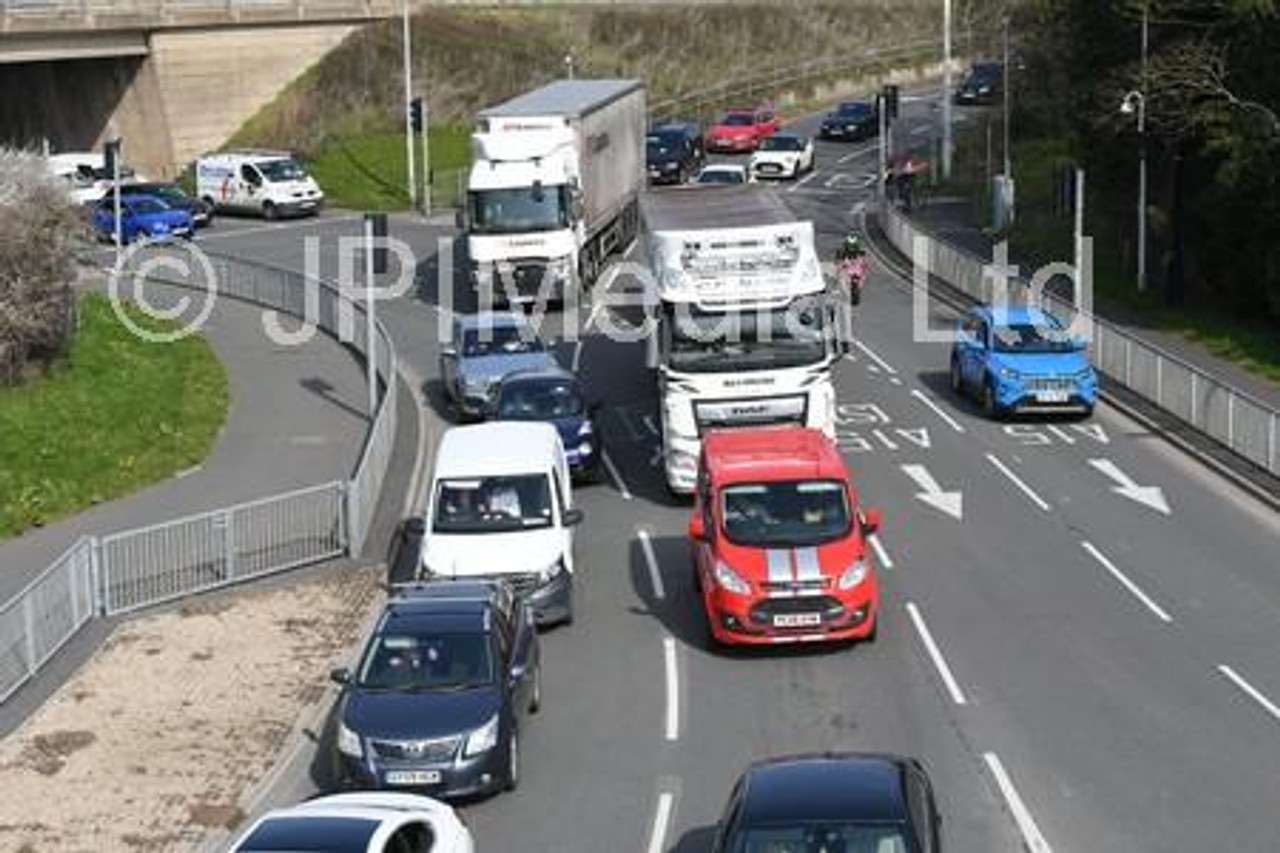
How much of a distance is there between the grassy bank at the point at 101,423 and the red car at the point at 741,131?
118ft

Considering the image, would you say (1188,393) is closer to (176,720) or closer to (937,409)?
(937,409)

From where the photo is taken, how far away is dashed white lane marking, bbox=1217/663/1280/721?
20.4 m

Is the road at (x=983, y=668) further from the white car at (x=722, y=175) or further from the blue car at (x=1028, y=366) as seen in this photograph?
the white car at (x=722, y=175)

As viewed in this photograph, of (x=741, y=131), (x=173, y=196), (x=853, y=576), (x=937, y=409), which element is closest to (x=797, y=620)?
(x=853, y=576)

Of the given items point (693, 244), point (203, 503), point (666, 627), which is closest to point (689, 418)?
point (693, 244)

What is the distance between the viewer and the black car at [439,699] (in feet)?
59.4

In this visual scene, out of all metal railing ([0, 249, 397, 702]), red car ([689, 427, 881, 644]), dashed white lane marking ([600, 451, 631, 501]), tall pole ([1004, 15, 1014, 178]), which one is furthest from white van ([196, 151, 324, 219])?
red car ([689, 427, 881, 644])

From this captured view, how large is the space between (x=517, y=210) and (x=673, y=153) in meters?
23.9

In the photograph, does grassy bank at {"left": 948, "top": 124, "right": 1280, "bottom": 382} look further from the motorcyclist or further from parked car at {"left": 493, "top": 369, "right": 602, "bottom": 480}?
parked car at {"left": 493, "top": 369, "right": 602, "bottom": 480}

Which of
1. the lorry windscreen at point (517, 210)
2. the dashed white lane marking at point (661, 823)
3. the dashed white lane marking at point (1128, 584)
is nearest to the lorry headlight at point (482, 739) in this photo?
the dashed white lane marking at point (661, 823)

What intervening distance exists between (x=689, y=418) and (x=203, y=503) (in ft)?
23.2

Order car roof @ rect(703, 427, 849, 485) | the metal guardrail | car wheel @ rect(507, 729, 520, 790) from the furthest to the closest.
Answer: the metal guardrail
car roof @ rect(703, 427, 849, 485)
car wheel @ rect(507, 729, 520, 790)

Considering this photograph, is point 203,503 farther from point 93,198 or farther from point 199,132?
point 199,132

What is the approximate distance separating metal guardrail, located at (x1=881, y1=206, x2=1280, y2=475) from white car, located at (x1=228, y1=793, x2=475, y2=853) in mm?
16935
